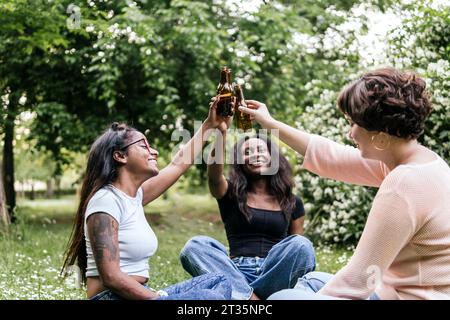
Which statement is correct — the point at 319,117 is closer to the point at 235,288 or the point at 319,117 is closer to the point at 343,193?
the point at 343,193

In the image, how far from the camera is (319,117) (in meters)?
8.34

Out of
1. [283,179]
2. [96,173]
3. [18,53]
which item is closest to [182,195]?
[18,53]

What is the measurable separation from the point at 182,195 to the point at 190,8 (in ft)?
40.9

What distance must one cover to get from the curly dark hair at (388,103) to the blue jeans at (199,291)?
978mm

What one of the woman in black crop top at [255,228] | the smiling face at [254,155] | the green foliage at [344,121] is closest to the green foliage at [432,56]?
the green foliage at [344,121]

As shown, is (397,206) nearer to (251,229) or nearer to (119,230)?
(119,230)

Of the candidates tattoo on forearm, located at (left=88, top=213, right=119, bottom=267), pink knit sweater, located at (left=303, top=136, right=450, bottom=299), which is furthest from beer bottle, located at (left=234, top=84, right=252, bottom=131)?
pink knit sweater, located at (left=303, top=136, right=450, bottom=299)

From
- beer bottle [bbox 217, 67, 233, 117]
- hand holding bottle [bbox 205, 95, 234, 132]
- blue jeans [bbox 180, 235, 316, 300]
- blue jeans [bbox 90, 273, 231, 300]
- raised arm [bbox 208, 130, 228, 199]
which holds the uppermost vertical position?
beer bottle [bbox 217, 67, 233, 117]

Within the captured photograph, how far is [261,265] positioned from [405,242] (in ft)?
6.80

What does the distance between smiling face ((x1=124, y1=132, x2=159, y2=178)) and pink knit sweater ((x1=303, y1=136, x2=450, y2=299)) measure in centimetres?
112

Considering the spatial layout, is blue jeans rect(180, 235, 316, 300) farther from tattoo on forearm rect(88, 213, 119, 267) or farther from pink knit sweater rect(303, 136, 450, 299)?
pink knit sweater rect(303, 136, 450, 299)

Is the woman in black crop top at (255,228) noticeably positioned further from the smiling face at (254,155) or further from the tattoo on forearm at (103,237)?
the tattoo on forearm at (103,237)

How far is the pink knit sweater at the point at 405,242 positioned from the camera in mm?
1982

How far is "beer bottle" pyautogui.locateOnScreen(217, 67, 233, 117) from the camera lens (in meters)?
3.44
